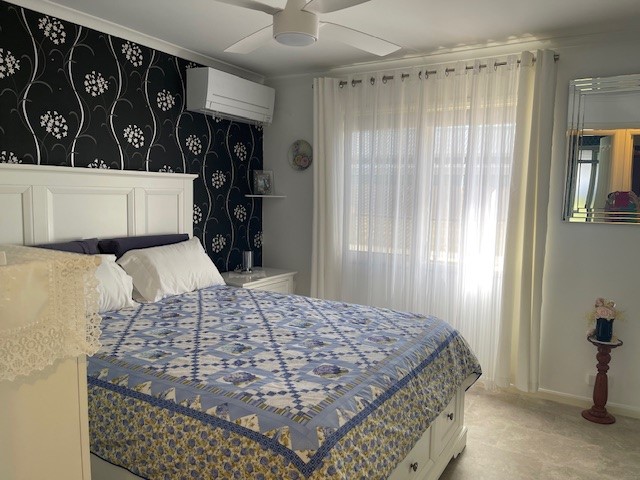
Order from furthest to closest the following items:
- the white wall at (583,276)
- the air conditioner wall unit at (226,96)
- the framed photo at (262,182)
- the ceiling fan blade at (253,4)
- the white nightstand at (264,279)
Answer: the framed photo at (262,182), the white nightstand at (264,279), the air conditioner wall unit at (226,96), the white wall at (583,276), the ceiling fan blade at (253,4)

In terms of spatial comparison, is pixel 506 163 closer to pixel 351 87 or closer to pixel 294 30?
pixel 351 87

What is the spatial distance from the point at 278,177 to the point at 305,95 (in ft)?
2.57

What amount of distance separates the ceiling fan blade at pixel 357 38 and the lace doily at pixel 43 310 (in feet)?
5.49

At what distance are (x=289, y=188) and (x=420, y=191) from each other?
131 centimetres

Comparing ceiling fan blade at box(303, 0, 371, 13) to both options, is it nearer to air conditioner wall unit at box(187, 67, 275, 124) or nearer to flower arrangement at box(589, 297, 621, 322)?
air conditioner wall unit at box(187, 67, 275, 124)

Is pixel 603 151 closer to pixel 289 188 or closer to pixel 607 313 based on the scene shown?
pixel 607 313

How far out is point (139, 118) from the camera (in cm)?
347

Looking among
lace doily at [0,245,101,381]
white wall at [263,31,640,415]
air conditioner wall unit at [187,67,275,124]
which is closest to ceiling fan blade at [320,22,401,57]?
white wall at [263,31,640,415]

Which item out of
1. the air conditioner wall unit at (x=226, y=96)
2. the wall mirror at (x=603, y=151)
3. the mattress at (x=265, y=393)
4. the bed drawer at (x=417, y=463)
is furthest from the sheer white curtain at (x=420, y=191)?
the bed drawer at (x=417, y=463)

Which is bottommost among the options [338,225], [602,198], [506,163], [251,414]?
[251,414]

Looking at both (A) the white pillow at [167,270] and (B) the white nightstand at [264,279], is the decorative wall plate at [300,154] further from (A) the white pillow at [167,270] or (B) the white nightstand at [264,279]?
(A) the white pillow at [167,270]

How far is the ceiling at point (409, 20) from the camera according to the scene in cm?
276

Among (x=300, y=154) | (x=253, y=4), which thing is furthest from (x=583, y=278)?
(x=253, y=4)

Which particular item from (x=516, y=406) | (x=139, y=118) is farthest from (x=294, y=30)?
(x=516, y=406)
